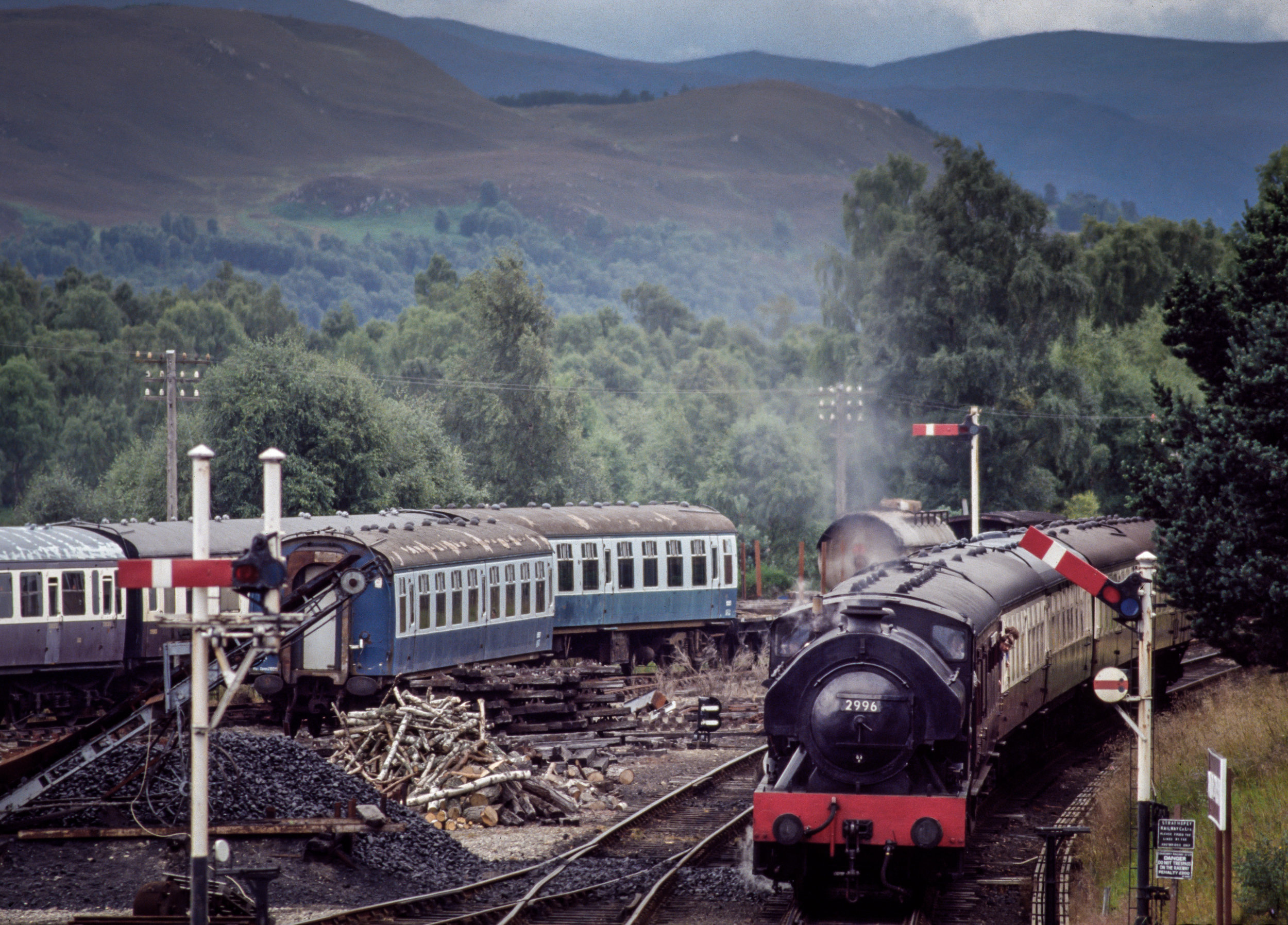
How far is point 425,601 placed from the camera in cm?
2638

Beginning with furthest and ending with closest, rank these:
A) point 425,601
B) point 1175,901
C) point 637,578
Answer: point 637,578
point 425,601
point 1175,901

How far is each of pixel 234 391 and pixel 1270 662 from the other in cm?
3343

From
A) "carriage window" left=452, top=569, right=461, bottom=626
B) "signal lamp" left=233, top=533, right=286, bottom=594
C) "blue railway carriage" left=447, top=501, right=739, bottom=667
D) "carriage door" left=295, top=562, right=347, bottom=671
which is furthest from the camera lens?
"blue railway carriage" left=447, top=501, right=739, bottom=667

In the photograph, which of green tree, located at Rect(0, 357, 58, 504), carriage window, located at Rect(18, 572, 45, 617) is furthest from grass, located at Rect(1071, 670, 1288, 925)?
green tree, located at Rect(0, 357, 58, 504)

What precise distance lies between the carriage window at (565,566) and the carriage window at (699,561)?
14.9 feet

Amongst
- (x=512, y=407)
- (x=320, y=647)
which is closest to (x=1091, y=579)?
(x=320, y=647)

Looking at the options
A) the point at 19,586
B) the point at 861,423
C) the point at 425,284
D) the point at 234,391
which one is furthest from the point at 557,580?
the point at 425,284

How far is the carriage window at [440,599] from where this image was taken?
26.9 metres

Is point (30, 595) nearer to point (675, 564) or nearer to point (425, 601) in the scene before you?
point (425, 601)

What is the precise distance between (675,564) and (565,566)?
4049 mm

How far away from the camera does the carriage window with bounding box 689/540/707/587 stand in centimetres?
3766

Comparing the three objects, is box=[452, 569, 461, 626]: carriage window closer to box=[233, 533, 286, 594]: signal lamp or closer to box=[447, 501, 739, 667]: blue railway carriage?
box=[447, 501, 739, 667]: blue railway carriage

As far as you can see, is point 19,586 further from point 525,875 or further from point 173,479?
point 525,875

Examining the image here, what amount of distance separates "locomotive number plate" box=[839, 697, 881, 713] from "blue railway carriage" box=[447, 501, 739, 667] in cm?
1992
